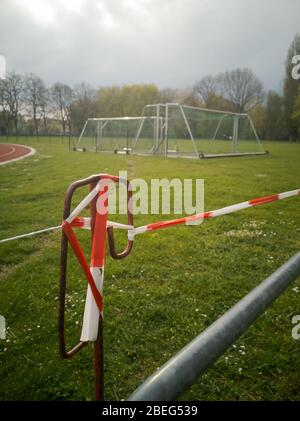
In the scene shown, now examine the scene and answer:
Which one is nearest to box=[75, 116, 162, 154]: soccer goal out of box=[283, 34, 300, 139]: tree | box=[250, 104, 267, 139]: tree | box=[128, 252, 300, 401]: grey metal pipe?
box=[128, 252, 300, 401]: grey metal pipe

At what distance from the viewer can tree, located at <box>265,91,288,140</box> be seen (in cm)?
5181

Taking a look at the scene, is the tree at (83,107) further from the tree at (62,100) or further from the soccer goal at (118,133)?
the soccer goal at (118,133)

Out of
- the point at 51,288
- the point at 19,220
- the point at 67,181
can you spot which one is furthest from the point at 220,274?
the point at 67,181

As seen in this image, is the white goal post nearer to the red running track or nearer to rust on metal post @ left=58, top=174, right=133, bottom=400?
the red running track

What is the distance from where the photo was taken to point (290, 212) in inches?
251

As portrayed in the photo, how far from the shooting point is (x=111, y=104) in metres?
56.2

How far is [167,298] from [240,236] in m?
2.32

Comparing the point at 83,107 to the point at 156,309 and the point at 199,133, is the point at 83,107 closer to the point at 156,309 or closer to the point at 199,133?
the point at 199,133

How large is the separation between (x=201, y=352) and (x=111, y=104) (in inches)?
2350

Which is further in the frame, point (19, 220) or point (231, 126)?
point (231, 126)

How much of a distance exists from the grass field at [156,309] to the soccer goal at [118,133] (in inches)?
749

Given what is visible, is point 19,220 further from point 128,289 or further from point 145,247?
point 128,289

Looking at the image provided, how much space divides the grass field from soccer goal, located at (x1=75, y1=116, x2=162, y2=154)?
19.0 m

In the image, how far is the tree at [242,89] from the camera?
203 ft
